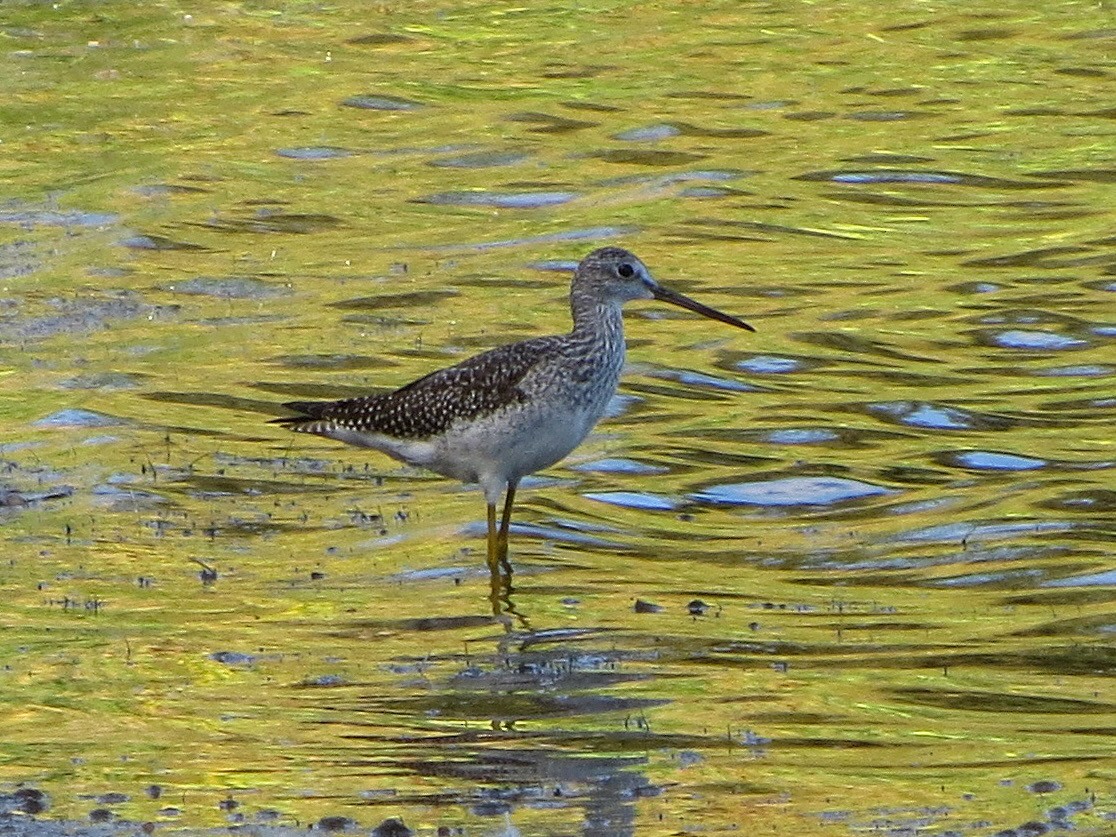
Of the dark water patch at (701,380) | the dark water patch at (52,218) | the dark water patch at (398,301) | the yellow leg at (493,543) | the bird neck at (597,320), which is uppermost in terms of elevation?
the bird neck at (597,320)

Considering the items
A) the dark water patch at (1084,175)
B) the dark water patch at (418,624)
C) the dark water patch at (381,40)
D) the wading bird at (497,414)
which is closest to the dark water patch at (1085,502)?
the wading bird at (497,414)

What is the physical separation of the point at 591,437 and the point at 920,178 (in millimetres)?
7603

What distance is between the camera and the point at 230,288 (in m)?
16.9

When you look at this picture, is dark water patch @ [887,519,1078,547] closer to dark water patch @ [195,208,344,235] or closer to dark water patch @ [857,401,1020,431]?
dark water patch @ [857,401,1020,431]

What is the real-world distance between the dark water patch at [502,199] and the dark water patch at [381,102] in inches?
126

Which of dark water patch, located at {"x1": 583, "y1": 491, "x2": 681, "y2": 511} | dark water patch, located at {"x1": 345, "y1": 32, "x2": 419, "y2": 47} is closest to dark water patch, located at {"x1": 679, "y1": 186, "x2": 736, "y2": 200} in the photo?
dark water patch, located at {"x1": 345, "y1": 32, "x2": 419, "y2": 47}

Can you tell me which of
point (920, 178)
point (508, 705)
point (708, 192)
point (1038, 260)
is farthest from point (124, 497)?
point (920, 178)

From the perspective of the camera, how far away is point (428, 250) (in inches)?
717

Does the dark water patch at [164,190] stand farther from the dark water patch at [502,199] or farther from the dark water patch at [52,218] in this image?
the dark water patch at [502,199]

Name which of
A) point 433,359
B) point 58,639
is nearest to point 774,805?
point 58,639

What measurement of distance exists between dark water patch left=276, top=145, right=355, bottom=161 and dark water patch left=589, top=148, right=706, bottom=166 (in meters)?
2.21

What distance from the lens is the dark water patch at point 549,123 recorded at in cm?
→ 2209

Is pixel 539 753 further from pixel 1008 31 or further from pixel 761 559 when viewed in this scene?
pixel 1008 31

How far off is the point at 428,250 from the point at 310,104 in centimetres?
519
